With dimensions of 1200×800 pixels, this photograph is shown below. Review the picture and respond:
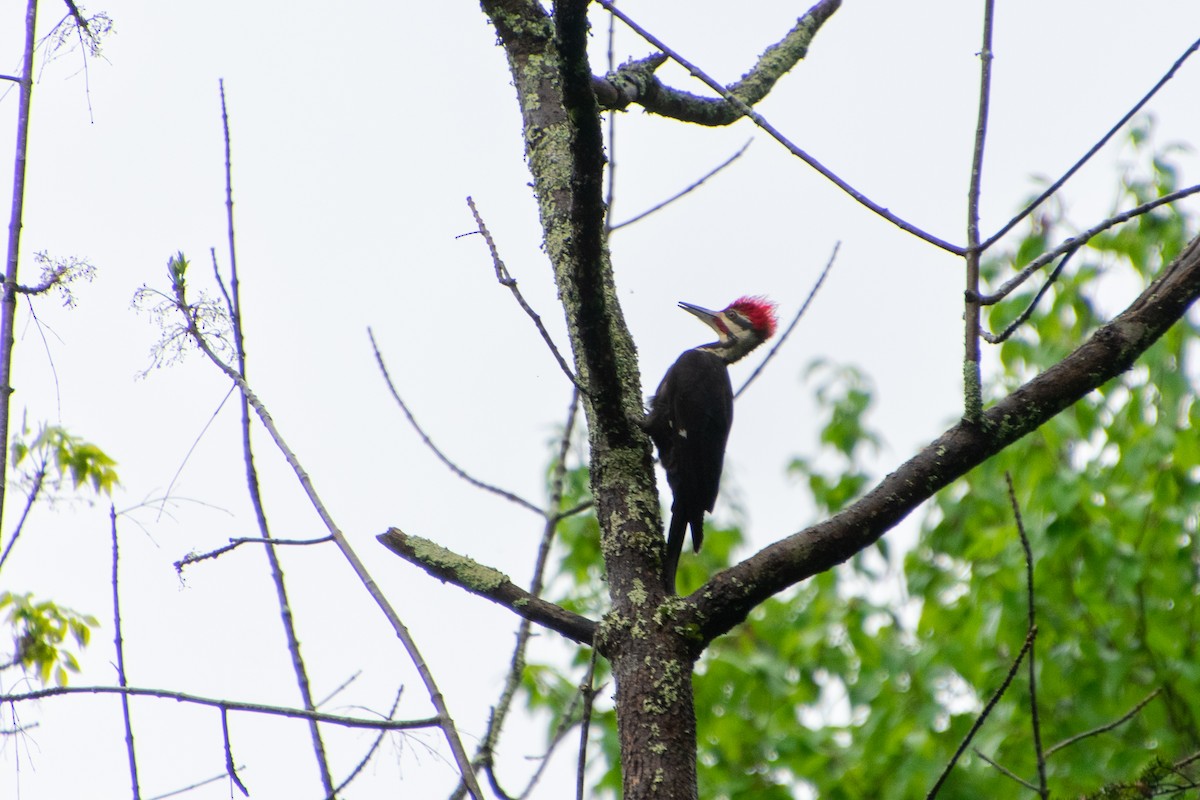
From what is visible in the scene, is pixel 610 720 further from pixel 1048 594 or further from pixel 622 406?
pixel 622 406

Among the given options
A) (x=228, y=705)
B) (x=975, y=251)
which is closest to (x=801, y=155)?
(x=975, y=251)

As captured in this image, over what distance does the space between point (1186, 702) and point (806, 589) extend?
2.51 meters

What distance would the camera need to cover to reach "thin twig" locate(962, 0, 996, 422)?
85.2 inches

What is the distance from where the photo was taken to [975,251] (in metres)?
2.18

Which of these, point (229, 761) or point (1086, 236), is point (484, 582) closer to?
point (229, 761)

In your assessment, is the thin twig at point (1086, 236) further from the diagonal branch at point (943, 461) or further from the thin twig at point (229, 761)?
the thin twig at point (229, 761)

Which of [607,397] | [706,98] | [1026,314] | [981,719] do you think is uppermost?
[706,98]

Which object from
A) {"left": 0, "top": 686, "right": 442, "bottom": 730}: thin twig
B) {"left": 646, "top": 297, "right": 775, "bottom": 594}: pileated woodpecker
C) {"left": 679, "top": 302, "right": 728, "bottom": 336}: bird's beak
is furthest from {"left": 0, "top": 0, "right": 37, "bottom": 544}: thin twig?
{"left": 679, "top": 302, "right": 728, "bottom": 336}: bird's beak

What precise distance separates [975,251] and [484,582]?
1085 mm

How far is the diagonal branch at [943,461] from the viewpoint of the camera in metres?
2.15

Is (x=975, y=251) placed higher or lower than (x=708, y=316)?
lower

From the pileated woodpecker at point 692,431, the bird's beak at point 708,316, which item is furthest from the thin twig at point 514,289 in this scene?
the bird's beak at point 708,316

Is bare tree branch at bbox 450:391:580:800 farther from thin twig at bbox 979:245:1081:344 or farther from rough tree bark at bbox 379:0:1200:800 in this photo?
thin twig at bbox 979:245:1081:344

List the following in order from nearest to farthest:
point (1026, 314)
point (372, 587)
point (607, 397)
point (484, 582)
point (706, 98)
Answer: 1. point (372, 587)
2. point (1026, 314)
3. point (484, 582)
4. point (607, 397)
5. point (706, 98)
